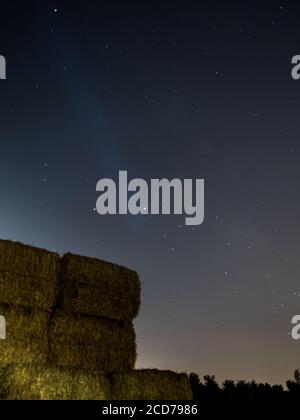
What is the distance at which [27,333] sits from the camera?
8844 millimetres

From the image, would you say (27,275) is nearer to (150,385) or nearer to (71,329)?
(71,329)

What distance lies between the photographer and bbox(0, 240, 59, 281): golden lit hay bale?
888 centimetres

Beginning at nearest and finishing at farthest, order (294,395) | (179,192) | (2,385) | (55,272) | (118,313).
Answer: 1. (2,385)
2. (55,272)
3. (118,313)
4. (179,192)
5. (294,395)

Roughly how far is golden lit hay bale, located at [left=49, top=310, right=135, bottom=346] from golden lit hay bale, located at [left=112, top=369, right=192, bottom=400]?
54.3 inches

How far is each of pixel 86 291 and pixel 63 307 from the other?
1.57ft

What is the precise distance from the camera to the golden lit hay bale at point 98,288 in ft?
31.7

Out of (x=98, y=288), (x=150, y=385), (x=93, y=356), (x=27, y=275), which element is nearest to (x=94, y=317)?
(x=98, y=288)

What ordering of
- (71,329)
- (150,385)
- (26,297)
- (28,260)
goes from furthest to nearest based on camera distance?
(71,329) < (28,260) < (26,297) < (150,385)

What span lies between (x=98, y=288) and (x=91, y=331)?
737 millimetres

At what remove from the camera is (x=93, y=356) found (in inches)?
378

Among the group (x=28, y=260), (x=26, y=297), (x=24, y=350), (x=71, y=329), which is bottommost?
(x=24, y=350)

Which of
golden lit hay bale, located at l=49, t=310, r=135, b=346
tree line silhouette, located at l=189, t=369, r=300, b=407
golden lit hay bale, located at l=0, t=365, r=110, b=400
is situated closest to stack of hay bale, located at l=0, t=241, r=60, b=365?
golden lit hay bale, located at l=49, t=310, r=135, b=346

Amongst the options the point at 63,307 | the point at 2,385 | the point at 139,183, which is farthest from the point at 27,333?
the point at 139,183
